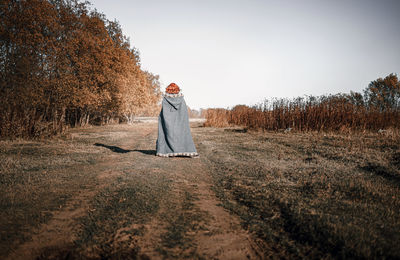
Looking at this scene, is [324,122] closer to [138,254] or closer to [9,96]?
[138,254]

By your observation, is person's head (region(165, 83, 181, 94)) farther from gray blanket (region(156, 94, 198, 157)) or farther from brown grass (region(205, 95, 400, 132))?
brown grass (region(205, 95, 400, 132))

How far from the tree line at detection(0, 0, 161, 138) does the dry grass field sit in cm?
667

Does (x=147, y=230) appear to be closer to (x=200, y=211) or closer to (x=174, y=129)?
(x=200, y=211)

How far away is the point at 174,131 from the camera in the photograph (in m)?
6.75

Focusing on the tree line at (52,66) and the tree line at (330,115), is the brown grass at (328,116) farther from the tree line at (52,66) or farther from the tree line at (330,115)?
the tree line at (52,66)

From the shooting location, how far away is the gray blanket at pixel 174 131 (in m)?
6.71

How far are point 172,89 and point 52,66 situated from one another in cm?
1330

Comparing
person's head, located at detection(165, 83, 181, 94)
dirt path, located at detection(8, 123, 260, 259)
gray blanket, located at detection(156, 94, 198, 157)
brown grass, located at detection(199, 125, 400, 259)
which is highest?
person's head, located at detection(165, 83, 181, 94)

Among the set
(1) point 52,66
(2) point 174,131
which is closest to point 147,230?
(2) point 174,131


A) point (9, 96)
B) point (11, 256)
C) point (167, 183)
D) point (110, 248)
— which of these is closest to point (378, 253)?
point (110, 248)

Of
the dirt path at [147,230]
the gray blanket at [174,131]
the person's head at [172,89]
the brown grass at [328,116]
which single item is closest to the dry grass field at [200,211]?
the dirt path at [147,230]

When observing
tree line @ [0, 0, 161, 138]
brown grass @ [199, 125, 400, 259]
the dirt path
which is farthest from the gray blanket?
tree line @ [0, 0, 161, 138]

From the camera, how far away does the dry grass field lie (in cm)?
194

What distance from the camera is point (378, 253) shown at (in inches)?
71.9
